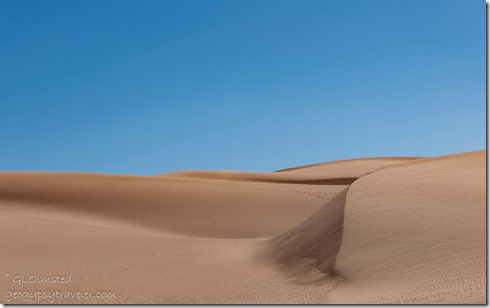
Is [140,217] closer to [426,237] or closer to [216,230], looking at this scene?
[216,230]

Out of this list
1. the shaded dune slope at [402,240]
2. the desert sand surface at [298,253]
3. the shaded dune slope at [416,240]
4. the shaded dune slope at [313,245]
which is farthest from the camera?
the shaded dune slope at [313,245]

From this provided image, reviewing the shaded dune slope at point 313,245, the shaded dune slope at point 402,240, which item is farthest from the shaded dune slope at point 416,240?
the shaded dune slope at point 313,245

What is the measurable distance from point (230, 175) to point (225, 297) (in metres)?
35.5

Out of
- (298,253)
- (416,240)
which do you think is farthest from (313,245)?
(416,240)

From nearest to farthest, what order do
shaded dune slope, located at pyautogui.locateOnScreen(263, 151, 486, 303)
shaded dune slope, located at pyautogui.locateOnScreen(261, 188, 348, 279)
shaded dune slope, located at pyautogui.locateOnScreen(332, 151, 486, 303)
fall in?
shaded dune slope, located at pyautogui.locateOnScreen(332, 151, 486, 303), shaded dune slope, located at pyautogui.locateOnScreen(263, 151, 486, 303), shaded dune slope, located at pyautogui.locateOnScreen(261, 188, 348, 279)

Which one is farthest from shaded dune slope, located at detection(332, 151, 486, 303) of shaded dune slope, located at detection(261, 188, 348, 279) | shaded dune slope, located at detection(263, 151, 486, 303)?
shaded dune slope, located at detection(261, 188, 348, 279)

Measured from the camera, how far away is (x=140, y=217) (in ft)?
81.5

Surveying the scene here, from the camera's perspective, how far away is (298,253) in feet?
43.1

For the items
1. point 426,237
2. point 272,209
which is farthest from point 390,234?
point 272,209

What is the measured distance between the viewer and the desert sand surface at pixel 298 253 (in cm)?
853

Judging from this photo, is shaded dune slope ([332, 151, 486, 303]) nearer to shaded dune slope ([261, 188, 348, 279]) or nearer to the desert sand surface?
the desert sand surface

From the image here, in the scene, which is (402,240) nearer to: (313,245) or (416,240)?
(416,240)

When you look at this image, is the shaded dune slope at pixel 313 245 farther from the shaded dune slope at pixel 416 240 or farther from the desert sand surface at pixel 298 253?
the shaded dune slope at pixel 416 240

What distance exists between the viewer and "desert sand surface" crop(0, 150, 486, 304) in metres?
8.53
